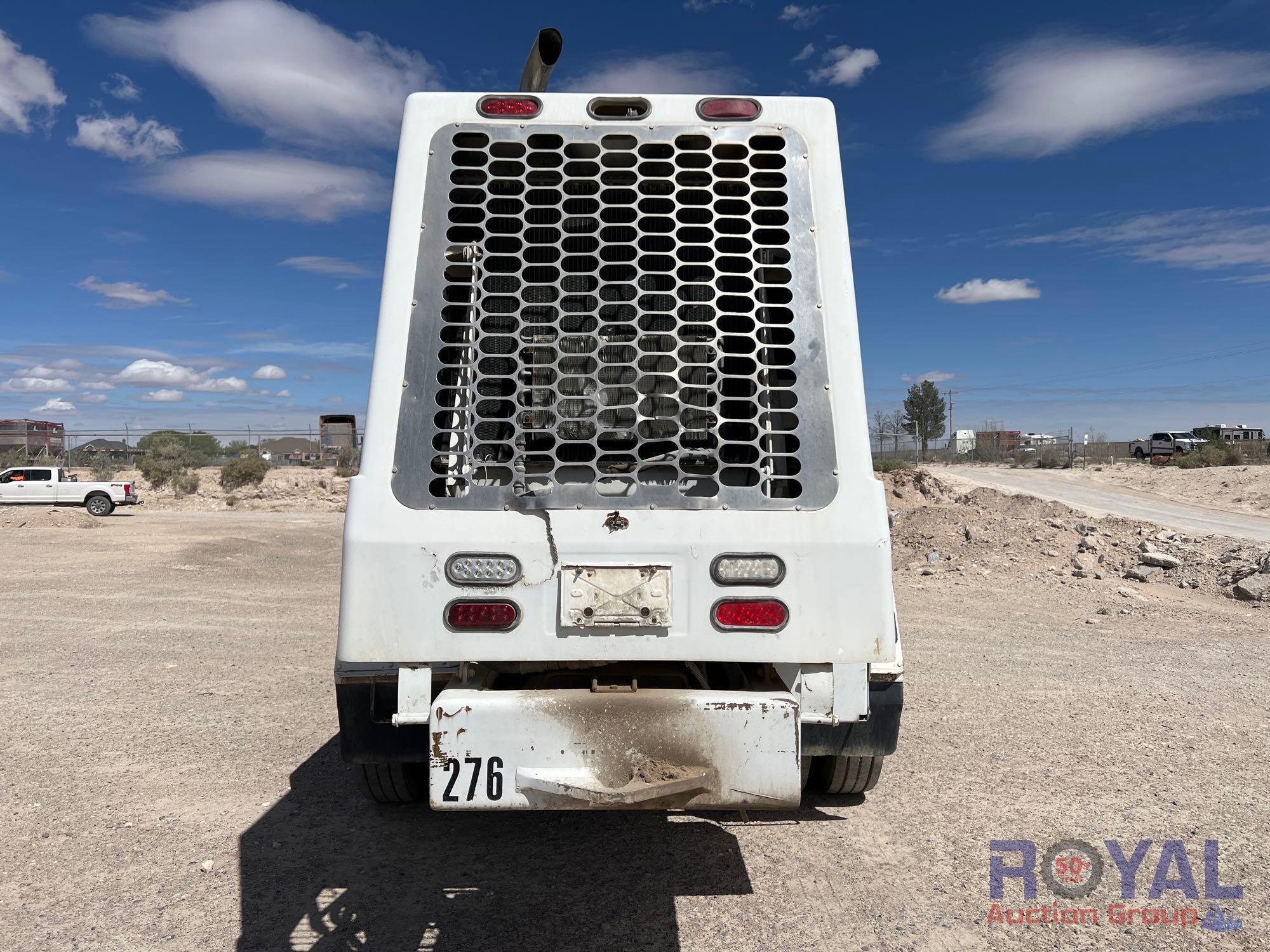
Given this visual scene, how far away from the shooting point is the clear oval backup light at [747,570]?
9.16ft

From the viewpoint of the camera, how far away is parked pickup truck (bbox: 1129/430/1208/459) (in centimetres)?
4456

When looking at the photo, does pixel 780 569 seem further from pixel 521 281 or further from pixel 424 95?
pixel 424 95

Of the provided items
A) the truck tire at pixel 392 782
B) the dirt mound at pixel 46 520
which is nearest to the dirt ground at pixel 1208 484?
the truck tire at pixel 392 782

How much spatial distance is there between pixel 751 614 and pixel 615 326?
106 centimetres

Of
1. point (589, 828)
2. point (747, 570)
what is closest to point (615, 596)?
point (747, 570)

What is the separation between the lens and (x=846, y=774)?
3977 millimetres

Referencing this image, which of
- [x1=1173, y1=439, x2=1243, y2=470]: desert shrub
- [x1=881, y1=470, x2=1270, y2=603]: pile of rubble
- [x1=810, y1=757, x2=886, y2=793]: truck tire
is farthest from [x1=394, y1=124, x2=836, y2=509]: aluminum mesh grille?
[x1=1173, y1=439, x2=1243, y2=470]: desert shrub

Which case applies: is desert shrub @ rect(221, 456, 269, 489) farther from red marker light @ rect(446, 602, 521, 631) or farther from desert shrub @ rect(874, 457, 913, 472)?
red marker light @ rect(446, 602, 521, 631)

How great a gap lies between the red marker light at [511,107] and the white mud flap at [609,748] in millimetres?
2069

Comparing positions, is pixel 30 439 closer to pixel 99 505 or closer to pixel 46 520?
pixel 99 505

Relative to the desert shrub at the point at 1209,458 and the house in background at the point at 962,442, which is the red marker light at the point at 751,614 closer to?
the desert shrub at the point at 1209,458

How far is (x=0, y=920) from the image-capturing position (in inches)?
127

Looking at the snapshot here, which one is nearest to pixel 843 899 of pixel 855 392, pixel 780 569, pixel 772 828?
pixel 772 828

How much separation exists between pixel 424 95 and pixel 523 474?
4.90 ft
